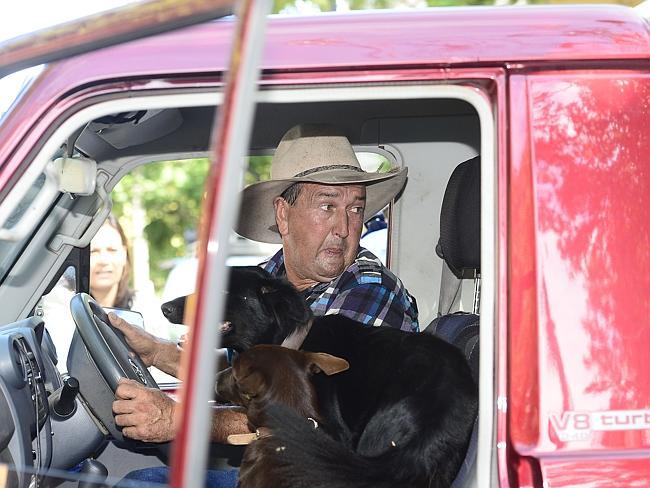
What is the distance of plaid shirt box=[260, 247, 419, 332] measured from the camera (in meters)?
2.55

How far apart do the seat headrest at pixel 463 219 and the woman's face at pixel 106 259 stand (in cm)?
128

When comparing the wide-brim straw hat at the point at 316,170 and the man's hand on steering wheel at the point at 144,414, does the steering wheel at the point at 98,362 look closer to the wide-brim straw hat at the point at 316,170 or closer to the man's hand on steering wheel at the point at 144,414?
the man's hand on steering wheel at the point at 144,414

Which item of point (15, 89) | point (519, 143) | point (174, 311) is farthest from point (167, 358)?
point (519, 143)

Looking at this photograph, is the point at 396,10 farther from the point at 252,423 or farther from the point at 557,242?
the point at 252,423

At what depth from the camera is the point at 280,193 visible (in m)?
2.98

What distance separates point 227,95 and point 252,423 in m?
1.12

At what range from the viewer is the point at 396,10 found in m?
1.80

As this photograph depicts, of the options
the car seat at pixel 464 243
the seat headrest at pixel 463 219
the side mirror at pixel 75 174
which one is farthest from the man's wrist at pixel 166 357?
the seat headrest at pixel 463 219

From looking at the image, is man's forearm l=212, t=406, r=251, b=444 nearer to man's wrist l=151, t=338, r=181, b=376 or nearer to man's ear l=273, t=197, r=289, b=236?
man's wrist l=151, t=338, r=181, b=376

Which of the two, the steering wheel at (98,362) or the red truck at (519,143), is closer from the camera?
the red truck at (519,143)

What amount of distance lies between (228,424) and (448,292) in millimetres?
1038

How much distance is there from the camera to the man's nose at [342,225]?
2.82m

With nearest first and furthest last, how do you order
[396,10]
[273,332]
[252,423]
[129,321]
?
[396,10]
[252,423]
[273,332]
[129,321]

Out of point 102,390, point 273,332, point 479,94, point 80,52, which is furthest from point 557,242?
point 102,390
